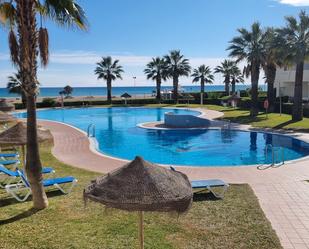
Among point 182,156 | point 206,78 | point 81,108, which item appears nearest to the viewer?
point 182,156

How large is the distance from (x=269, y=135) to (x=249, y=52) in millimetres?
10579

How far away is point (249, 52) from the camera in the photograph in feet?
111

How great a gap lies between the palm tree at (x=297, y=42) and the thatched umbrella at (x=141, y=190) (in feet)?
81.2

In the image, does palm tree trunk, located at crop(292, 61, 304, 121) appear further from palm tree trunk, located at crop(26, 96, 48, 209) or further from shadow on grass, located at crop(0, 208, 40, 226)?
shadow on grass, located at crop(0, 208, 40, 226)

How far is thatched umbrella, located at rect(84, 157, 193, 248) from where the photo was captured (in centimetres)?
553

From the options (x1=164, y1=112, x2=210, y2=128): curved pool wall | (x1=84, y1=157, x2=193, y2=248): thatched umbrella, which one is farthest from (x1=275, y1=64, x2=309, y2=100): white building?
(x1=84, y1=157, x2=193, y2=248): thatched umbrella

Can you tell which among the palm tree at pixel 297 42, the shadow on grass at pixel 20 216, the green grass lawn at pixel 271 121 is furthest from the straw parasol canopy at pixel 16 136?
the palm tree at pixel 297 42

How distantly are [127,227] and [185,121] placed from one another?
2329 centimetres

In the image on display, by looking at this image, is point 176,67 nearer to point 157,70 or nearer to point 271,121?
point 157,70

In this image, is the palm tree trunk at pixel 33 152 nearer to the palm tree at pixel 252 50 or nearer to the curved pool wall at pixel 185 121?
the curved pool wall at pixel 185 121

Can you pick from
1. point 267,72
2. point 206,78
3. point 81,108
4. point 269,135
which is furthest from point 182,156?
point 206,78

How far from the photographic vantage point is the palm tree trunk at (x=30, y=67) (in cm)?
855

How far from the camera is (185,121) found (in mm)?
31391

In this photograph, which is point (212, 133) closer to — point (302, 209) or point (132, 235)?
point (302, 209)
